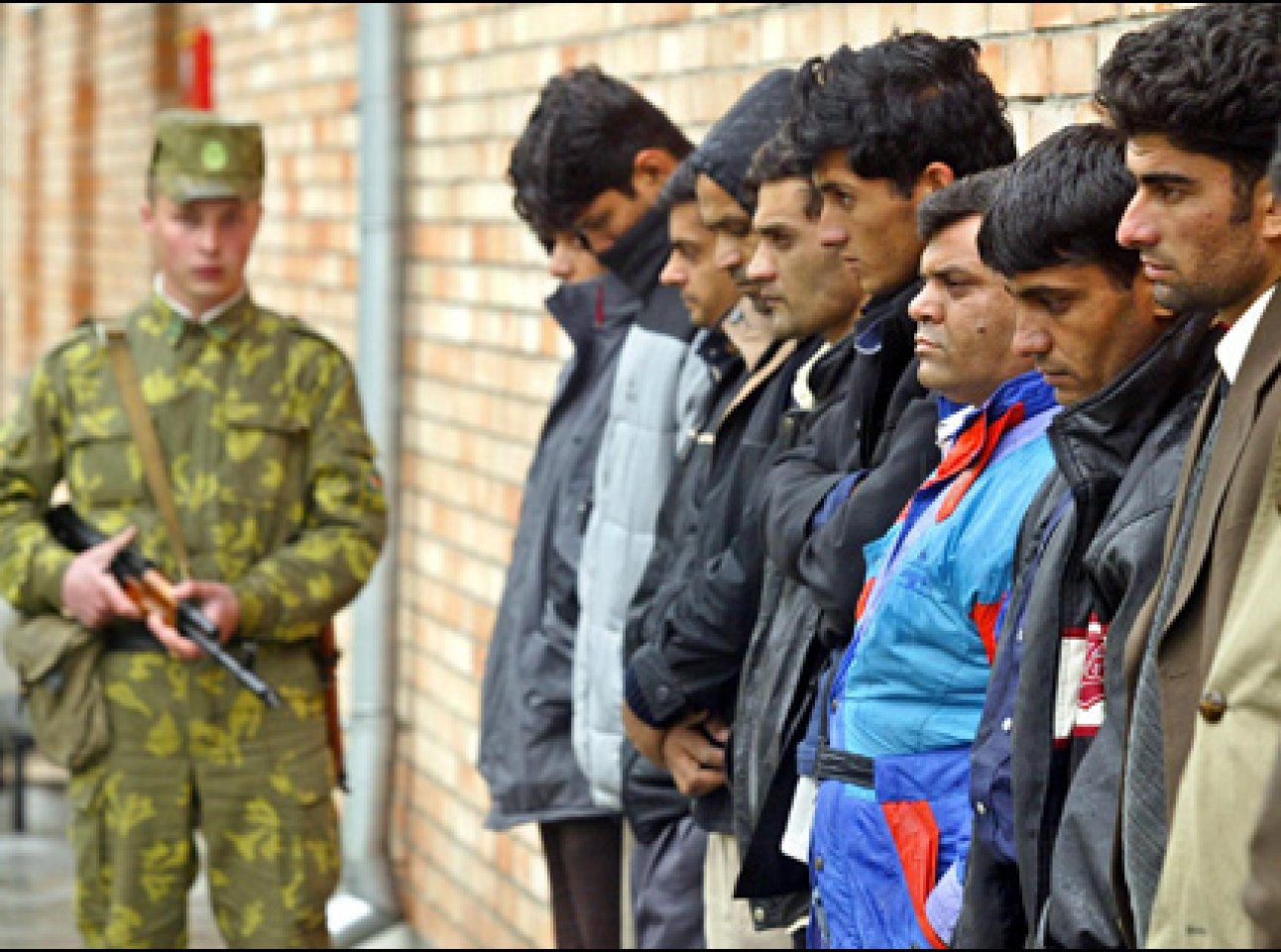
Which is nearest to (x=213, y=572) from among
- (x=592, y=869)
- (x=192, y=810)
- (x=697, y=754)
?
(x=192, y=810)

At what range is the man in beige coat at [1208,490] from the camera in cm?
236

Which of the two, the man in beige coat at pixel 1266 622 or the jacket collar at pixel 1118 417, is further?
the jacket collar at pixel 1118 417

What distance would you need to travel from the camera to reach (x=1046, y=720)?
2.86m

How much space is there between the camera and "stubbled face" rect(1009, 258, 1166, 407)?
2955 mm

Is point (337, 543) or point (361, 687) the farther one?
point (361, 687)

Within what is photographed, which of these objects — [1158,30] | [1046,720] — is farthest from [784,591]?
[1158,30]

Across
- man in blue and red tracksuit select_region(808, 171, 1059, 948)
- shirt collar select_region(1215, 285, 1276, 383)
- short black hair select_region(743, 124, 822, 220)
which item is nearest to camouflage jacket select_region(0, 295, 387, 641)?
short black hair select_region(743, 124, 822, 220)

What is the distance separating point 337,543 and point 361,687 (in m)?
1.93

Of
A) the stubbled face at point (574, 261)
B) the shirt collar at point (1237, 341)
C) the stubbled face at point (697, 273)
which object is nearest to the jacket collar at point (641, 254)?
the stubbled face at point (574, 261)

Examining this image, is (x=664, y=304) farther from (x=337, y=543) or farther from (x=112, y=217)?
(x=112, y=217)

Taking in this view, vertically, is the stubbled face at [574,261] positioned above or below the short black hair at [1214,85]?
Answer: below

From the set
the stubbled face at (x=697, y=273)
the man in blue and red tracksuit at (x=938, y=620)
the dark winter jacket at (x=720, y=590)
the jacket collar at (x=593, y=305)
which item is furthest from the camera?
the jacket collar at (x=593, y=305)

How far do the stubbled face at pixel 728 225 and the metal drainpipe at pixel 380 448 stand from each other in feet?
10.5

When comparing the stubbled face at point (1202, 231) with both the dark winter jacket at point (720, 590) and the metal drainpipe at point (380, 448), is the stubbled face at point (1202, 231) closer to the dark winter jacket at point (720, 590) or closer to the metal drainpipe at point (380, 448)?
the dark winter jacket at point (720, 590)
